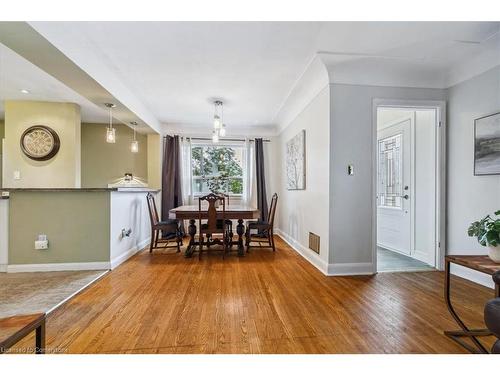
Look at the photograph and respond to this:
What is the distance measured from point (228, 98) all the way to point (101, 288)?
3082mm

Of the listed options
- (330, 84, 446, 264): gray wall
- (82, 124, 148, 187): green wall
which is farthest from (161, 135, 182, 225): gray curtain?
(330, 84, 446, 264): gray wall

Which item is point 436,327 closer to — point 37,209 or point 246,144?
point 37,209

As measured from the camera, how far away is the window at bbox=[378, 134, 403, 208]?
413 cm

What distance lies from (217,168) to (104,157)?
238 cm

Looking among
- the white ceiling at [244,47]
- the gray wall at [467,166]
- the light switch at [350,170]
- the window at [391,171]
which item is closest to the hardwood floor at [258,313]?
the gray wall at [467,166]

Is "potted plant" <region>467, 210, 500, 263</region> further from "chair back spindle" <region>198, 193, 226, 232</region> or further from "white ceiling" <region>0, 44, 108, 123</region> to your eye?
"white ceiling" <region>0, 44, 108, 123</region>

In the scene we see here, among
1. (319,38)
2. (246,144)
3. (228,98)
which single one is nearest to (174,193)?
(246,144)

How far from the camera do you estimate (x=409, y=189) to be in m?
3.86

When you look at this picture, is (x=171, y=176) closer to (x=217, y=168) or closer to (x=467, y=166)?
(x=217, y=168)

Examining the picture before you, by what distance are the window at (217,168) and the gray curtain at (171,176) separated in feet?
1.23

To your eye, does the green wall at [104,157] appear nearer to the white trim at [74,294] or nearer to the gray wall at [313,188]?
the white trim at [74,294]

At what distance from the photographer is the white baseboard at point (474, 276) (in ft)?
8.63
